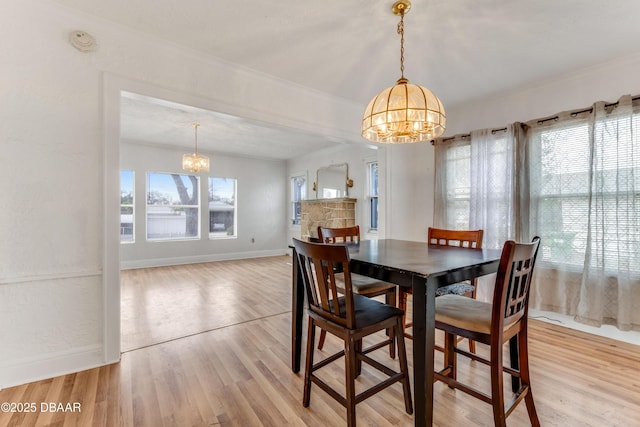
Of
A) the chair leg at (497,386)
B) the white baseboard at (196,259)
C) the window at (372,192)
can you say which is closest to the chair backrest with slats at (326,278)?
the chair leg at (497,386)

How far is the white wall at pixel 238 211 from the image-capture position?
223 inches

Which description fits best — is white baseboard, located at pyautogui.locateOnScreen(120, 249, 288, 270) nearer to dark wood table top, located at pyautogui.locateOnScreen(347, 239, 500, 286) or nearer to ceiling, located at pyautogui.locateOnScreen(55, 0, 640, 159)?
ceiling, located at pyautogui.locateOnScreen(55, 0, 640, 159)

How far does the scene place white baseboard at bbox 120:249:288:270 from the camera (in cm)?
562

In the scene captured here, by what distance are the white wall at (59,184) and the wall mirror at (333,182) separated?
3.85m

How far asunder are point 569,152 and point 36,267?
452cm

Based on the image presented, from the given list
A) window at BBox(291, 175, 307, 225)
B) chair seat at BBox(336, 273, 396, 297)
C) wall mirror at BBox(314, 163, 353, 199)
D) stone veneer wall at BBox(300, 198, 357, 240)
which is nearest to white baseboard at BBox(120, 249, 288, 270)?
window at BBox(291, 175, 307, 225)

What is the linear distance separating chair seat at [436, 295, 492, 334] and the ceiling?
194cm

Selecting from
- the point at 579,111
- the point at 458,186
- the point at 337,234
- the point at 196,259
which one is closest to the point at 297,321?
the point at 337,234

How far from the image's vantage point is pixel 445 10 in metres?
1.95

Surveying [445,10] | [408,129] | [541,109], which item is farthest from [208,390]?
[541,109]

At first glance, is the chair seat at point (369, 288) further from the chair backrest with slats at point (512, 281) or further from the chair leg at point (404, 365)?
the chair backrest with slats at point (512, 281)

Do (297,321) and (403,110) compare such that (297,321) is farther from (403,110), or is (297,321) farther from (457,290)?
(403,110)

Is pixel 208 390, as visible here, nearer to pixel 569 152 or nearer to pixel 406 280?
pixel 406 280

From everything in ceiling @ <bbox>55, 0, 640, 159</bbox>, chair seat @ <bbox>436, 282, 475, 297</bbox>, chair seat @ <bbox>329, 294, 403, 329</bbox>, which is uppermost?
ceiling @ <bbox>55, 0, 640, 159</bbox>
